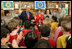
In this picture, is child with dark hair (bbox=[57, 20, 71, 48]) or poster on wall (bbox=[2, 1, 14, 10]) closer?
child with dark hair (bbox=[57, 20, 71, 48])

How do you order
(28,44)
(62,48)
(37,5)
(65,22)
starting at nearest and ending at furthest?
(28,44)
(62,48)
(65,22)
(37,5)

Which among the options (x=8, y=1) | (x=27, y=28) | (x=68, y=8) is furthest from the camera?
(x=68, y=8)

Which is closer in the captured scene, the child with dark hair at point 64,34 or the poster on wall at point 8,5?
the child with dark hair at point 64,34

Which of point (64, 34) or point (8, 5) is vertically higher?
point (8, 5)

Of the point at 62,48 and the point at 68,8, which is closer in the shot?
the point at 62,48

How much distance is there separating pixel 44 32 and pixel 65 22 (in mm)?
254

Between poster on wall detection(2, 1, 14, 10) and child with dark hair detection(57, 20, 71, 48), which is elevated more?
poster on wall detection(2, 1, 14, 10)

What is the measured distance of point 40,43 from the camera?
0.78 meters

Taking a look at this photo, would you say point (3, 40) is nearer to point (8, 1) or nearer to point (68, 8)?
point (8, 1)

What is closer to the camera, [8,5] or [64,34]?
[64,34]

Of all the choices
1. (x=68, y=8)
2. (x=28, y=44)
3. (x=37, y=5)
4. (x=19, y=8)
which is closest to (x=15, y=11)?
(x=19, y=8)

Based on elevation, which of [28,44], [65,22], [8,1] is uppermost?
[8,1]

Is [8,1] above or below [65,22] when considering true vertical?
above

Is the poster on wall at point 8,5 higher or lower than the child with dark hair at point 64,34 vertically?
higher
